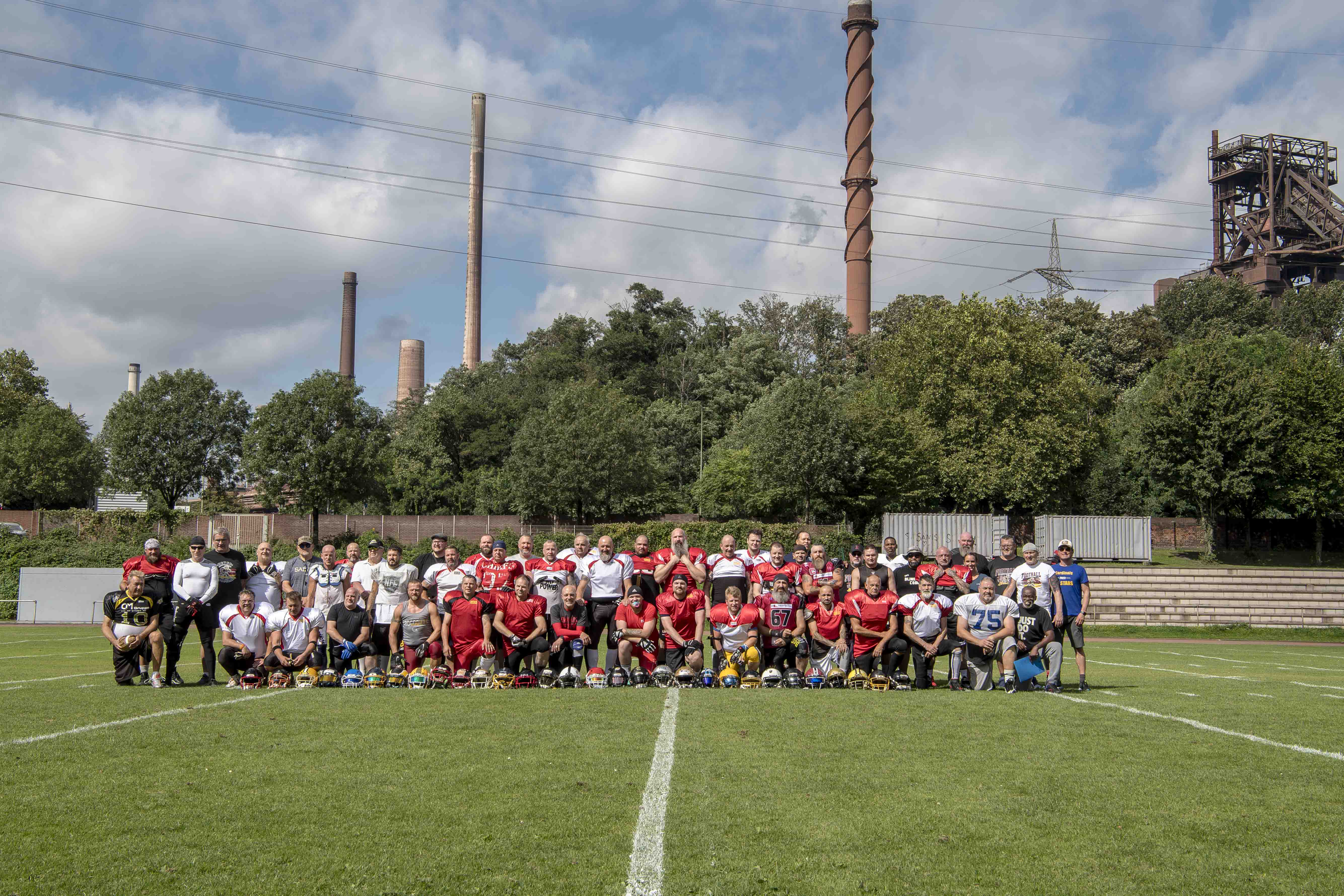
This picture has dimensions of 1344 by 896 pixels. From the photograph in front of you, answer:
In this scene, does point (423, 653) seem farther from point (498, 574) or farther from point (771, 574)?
point (771, 574)

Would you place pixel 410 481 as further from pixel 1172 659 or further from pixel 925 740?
pixel 925 740

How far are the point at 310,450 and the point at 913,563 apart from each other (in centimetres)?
3508

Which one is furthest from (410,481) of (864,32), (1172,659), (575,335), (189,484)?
(1172,659)

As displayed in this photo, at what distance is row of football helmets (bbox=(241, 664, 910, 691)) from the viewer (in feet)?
36.0

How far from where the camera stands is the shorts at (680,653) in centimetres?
1141

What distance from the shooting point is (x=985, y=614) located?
11.4 metres

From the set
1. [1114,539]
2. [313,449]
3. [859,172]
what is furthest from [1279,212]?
[313,449]

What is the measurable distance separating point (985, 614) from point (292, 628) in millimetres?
8066

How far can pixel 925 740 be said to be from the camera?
25.0ft

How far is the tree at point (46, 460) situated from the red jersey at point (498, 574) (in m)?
47.3

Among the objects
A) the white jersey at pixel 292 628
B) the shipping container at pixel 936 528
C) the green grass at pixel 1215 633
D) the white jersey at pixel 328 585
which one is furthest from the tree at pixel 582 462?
the white jersey at pixel 292 628

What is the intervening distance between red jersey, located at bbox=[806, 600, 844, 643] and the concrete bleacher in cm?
1690

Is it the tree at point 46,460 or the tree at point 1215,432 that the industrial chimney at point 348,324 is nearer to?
the tree at point 46,460

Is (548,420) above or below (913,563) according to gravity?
above
